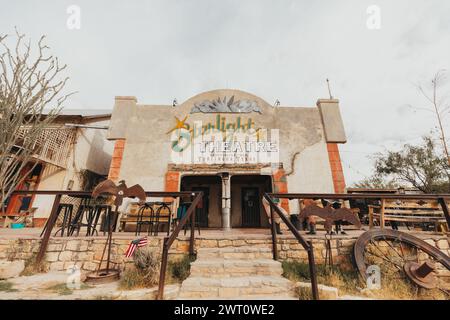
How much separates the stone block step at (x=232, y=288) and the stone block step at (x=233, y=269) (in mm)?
313

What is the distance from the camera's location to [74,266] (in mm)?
3891

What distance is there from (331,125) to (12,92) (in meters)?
9.37

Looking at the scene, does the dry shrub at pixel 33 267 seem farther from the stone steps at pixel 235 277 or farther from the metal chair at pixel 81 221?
the stone steps at pixel 235 277

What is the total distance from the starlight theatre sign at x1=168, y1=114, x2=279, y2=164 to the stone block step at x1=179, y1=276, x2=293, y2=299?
18.0 feet

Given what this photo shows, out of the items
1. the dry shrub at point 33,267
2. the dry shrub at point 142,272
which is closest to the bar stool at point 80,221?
the dry shrub at point 33,267

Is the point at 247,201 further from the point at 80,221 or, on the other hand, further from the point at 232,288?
the point at 232,288

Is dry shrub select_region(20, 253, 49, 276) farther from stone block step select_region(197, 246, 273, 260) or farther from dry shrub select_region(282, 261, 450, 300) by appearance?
dry shrub select_region(282, 261, 450, 300)

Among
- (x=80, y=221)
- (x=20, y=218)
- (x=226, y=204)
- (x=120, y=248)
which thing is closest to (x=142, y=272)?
(x=120, y=248)

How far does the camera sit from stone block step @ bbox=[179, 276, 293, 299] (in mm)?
2838

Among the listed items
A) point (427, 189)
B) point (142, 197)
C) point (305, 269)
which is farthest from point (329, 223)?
point (427, 189)

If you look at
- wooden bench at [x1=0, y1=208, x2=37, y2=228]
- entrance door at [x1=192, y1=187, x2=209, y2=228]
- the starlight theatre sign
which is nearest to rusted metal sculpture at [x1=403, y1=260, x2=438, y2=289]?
the starlight theatre sign

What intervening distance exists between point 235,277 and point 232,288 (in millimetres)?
412

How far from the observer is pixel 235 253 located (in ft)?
13.0
